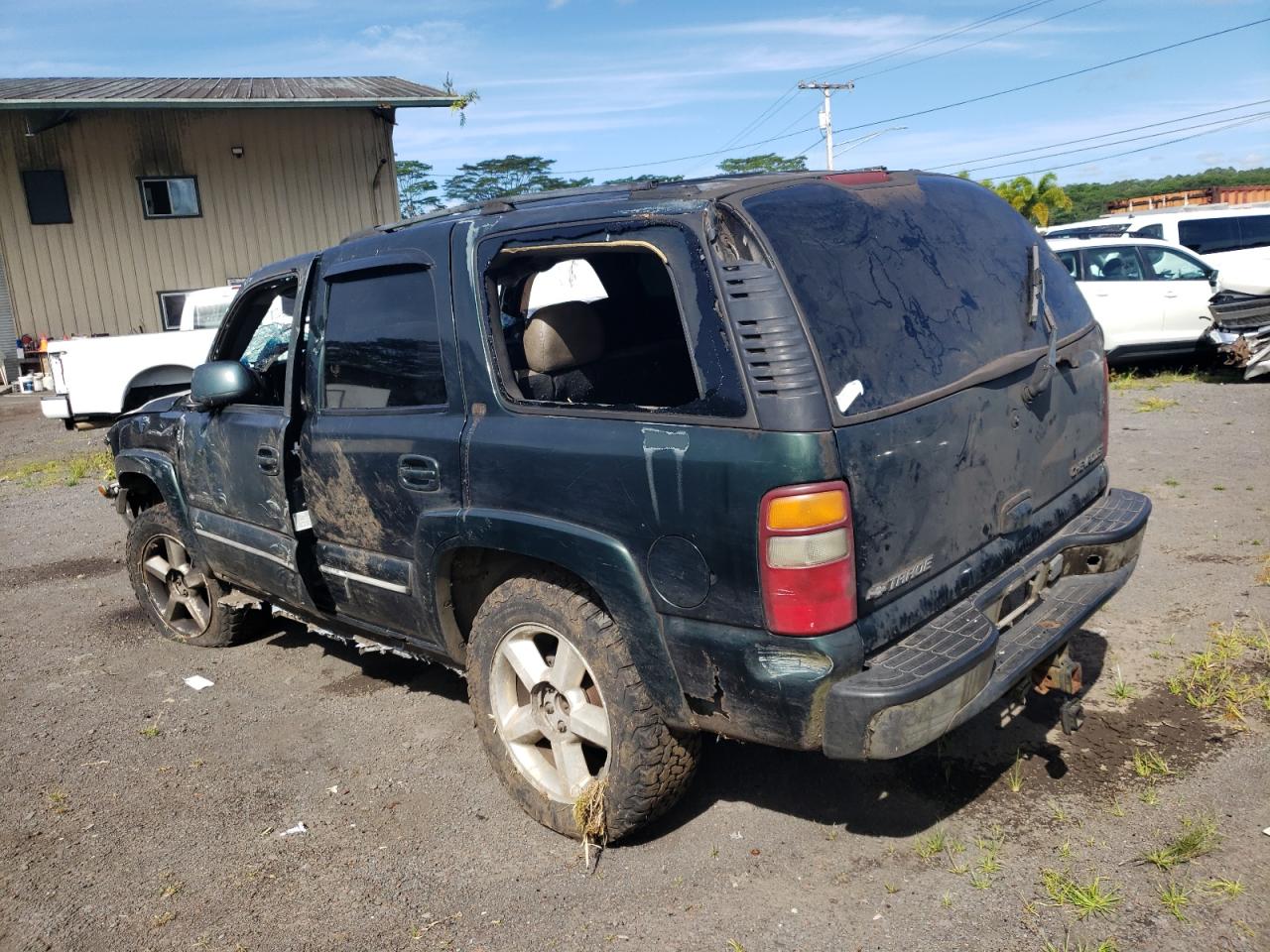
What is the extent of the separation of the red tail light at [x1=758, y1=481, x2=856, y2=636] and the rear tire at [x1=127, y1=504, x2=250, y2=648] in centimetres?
364

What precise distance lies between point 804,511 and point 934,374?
69 centimetres

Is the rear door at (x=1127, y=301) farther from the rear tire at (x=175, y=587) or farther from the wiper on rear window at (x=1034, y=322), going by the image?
the rear tire at (x=175, y=587)

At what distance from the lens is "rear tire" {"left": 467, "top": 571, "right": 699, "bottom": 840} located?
3006 mm

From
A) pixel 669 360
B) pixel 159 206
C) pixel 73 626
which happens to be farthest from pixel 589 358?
pixel 159 206

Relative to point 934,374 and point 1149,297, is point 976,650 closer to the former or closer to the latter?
point 934,374

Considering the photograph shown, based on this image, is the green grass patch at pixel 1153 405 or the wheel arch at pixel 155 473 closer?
the wheel arch at pixel 155 473

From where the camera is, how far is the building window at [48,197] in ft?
64.7

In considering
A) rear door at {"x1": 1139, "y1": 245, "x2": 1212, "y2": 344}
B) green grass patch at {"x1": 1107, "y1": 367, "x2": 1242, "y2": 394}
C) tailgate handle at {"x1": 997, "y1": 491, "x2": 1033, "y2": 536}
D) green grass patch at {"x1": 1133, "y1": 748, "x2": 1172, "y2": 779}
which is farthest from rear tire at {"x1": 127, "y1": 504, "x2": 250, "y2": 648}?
rear door at {"x1": 1139, "y1": 245, "x2": 1212, "y2": 344}

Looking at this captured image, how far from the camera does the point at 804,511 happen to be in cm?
252

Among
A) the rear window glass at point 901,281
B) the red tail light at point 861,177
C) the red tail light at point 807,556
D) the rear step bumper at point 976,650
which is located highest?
the red tail light at point 861,177

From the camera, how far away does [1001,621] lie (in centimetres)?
318

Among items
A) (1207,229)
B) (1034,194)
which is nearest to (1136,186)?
(1034,194)

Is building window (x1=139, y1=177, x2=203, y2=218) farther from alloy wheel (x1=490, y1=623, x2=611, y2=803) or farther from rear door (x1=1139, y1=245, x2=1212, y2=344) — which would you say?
alloy wheel (x1=490, y1=623, x2=611, y2=803)

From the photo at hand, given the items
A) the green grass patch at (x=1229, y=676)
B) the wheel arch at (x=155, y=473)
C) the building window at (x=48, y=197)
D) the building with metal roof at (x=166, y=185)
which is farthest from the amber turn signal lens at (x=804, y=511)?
the building window at (x=48, y=197)
